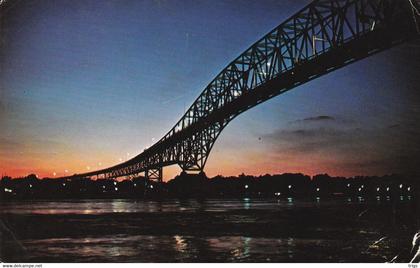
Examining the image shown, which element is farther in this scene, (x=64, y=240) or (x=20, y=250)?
(x=64, y=240)

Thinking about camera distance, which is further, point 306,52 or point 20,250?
point 306,52

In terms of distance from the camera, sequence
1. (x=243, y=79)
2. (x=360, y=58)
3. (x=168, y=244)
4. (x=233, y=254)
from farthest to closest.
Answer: (x=243, y=79) → (x=360, y=58) → (x=168, y=244) → (x=233, y=254)

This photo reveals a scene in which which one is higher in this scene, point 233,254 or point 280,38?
point 280,38

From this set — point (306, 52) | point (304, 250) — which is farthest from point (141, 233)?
point (306, 52)

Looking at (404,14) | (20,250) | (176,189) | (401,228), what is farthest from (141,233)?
(176,189)

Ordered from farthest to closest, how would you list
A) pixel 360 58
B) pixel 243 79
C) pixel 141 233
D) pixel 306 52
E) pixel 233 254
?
1. pixel 243 79
2. pixel 306 52
3. pixel 360 58
4. pixel 141 233
5. pixel 233 254

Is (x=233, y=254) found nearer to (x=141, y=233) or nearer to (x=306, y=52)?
(x=141, y=233)

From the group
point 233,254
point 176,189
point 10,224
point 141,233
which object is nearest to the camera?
point 233,254

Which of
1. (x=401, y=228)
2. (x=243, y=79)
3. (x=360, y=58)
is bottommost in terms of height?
(x=401, y=228)

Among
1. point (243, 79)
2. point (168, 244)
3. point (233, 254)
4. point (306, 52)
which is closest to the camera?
point (233, 254)
